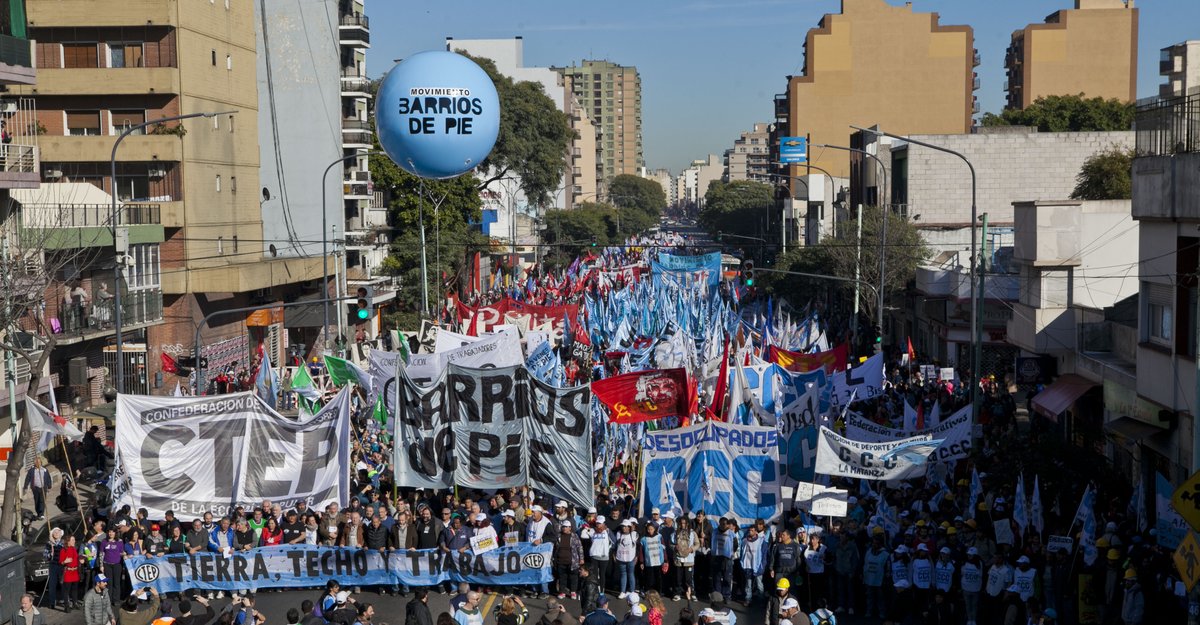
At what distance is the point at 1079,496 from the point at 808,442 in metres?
4.11

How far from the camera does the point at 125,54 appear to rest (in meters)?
41.4

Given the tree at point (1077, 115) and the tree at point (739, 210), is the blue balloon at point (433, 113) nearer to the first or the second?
the tree at point (1077, 115)

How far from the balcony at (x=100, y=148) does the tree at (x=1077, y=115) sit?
52326 mm

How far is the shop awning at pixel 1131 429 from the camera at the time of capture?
2128 cm

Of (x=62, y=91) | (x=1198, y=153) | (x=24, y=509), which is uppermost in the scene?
(x=62, y=91)

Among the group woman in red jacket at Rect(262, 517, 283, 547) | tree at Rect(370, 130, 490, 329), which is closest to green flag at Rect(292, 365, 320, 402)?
woman in red jacket at Rect(262, 517, 283, 547)

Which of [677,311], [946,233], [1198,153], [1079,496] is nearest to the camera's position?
[1198,153]

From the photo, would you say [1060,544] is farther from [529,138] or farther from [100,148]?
[529,138]

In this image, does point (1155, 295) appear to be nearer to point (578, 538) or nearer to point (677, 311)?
point (578, 538)

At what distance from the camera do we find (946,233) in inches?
2108

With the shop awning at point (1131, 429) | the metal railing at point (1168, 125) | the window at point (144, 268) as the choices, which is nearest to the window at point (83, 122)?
the window at point (144, 268)

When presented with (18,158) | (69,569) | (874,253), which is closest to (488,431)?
(69,569)

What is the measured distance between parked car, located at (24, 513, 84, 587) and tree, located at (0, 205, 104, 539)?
49cm

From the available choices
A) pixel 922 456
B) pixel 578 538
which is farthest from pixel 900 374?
pixel 578 538
